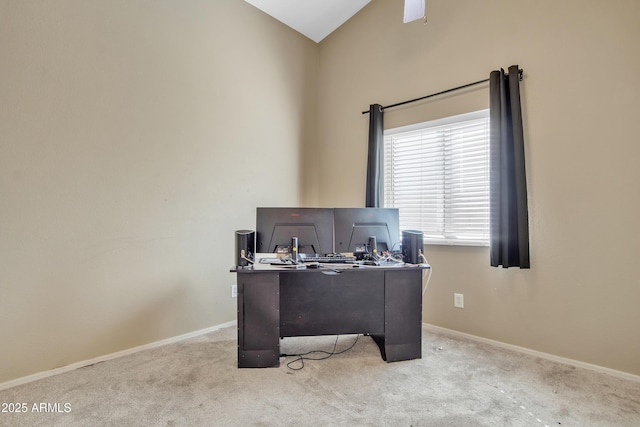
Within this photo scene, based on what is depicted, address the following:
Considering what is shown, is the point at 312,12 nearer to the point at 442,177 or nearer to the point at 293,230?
the point at 442,177

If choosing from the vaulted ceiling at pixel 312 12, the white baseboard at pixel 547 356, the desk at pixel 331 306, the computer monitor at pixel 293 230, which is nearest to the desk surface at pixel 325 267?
the desk at pixel 331 306

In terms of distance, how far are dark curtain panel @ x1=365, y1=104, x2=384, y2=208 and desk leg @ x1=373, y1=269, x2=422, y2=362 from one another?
44.4 inches

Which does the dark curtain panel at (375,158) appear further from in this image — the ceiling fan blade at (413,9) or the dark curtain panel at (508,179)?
the dark curtain panel at (508,179)

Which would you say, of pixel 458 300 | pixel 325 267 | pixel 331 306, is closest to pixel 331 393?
pixel 331 306

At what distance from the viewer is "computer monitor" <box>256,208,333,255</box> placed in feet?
8.11

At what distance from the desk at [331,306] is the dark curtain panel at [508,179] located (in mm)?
761

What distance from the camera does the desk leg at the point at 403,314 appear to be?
2453 mm

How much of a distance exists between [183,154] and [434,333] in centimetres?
294

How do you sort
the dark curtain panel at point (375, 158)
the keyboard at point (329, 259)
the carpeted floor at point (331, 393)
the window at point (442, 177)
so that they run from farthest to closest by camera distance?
1. the dark curtain panel at point (375, 158)
2. the window at point (442, 177)
3. the keyboard at point (329, 259)
4. the carpeted floor at point (331, 393)

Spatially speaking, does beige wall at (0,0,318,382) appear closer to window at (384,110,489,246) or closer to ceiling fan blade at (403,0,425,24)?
window at (384,110,489,246)

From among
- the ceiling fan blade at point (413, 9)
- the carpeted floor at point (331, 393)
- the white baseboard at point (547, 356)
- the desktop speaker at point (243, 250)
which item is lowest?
the carpeted floor at point (331, 393)

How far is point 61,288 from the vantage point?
87.7 inches

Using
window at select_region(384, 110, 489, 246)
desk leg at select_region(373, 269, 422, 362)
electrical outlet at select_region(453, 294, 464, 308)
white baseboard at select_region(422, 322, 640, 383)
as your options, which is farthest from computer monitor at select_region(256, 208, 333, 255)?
white baseboard at select_region(422, 322, 640, 383)

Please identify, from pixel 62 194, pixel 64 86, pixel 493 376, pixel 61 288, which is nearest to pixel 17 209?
pixel 62 194
